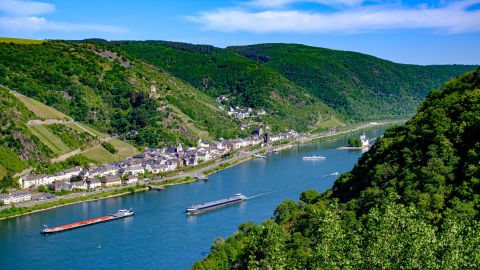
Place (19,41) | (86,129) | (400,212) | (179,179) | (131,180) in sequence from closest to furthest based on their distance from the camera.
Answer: (400,212)
(131,180)
(179,179)
(86,129)
(19,41)

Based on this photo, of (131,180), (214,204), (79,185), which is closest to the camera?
(214,204)

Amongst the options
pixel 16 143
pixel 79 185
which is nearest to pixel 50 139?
pixel 16 143

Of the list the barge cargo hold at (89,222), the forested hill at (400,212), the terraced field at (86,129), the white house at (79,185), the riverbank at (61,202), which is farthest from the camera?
the terraced field at (86,129)

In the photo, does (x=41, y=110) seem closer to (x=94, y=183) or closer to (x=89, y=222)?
(x=94, y=183)

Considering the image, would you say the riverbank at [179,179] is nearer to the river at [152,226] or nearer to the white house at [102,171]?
the river at [152,226]

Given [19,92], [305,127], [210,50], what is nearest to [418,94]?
[210,50]

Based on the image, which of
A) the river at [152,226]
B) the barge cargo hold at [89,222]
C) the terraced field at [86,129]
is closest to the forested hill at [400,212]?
the river at [152,226]
